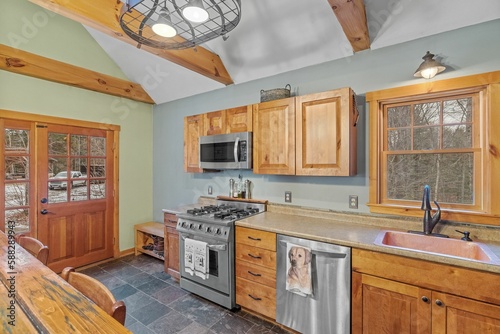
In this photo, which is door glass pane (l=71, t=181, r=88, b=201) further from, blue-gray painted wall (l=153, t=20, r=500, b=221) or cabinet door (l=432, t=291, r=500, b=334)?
cabinet door (l=432, t=291, r=500, b=334)

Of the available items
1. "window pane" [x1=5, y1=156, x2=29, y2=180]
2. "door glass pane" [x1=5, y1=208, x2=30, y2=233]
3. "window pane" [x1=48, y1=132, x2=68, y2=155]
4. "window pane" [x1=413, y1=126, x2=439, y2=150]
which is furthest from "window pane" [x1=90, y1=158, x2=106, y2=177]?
"window pane" [x1=413, y1=126, x2=439, y2=150]

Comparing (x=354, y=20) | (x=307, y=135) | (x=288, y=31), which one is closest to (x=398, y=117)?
(x=307, y=135)

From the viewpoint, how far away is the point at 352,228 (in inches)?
86.4

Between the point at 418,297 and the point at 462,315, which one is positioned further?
the point at 418,297

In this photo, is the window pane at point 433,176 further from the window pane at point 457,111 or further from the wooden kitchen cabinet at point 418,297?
the wooden kitchen cabinet at point 418,297

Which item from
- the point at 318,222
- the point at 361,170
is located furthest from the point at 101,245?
the point at 361,170

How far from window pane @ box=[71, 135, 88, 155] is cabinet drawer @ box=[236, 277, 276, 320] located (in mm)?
2912

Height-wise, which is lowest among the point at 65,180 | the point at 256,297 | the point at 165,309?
the point at 165,309

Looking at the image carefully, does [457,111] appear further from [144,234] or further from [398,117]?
[144,234]

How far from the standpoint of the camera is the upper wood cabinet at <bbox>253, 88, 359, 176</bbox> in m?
2.18

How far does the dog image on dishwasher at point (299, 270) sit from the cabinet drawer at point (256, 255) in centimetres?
20

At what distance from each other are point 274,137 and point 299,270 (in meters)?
1.33

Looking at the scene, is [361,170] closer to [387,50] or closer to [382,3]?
[387,50]

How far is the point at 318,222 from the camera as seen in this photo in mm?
2420
